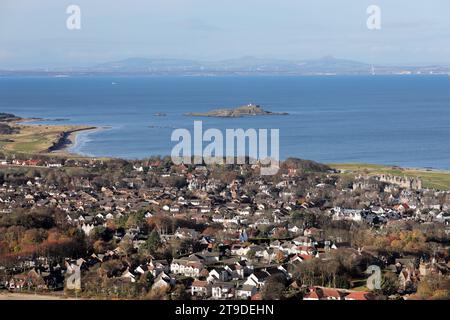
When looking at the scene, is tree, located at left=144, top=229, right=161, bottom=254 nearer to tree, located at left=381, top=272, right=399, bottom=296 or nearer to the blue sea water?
tree, located at left=381, top=272, right=399, bottom=296

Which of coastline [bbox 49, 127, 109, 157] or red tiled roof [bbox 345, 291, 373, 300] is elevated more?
red tiled roof [bbox 345, 291, 373, 300]

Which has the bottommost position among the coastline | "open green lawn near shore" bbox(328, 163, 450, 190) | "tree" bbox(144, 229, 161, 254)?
"open green lawn near shore" bbox(328, 163, 450, 190)

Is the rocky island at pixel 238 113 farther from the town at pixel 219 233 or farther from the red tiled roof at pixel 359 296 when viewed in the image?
the red tiled roof at pixel 359 296

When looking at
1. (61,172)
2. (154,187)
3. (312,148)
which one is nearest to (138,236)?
(154,187)

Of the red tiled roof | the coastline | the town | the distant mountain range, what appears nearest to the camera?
the red tiled roof

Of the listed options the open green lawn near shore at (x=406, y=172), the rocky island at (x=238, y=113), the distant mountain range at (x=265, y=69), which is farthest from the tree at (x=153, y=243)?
the distant mountain range at (x=265, y=69)

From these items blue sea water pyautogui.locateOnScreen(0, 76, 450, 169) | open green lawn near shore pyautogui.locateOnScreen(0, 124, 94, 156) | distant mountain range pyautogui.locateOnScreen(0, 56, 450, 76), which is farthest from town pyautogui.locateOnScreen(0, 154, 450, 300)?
distant mountain range pyautogui.locateOnScreen(0, 56, 450, 76)
